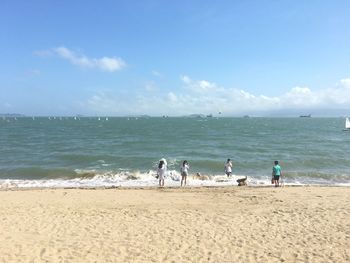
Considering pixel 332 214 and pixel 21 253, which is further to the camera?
pixel 332 214

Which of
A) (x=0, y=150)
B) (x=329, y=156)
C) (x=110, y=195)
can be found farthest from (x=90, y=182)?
(x=329, y=156)

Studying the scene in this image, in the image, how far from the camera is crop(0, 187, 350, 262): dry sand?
9.49 meters

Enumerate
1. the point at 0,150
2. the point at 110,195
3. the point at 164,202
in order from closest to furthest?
the point at 164,202 < the point at 110,195 < the point at 0,150

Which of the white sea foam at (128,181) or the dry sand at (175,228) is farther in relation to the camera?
the white sea foam at (128,181)

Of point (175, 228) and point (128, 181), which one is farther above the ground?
point (175, 228)

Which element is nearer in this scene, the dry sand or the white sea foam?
the dry sand

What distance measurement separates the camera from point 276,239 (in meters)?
10.7

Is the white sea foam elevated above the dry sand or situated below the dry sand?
below

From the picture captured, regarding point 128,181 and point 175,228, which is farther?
point 128,181

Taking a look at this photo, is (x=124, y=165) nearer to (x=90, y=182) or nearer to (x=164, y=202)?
(x=90, y=182)

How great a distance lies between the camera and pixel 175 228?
1168 centimetres

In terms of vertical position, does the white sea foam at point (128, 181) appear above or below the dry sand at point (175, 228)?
below

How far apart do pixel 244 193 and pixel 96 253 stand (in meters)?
10.5

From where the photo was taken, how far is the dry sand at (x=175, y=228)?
9492mm
